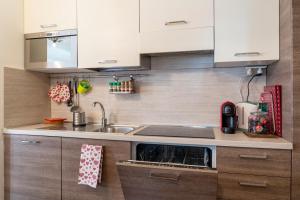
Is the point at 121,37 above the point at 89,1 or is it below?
below

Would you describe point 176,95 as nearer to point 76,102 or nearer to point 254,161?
point 254,161

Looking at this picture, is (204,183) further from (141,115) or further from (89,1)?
(89,1)

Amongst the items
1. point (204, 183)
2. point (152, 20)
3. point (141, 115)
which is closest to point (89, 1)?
point (152, 20)

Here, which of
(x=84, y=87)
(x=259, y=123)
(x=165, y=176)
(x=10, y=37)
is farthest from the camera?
(x=84, y=87)

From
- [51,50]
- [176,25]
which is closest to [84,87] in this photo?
[51,50]

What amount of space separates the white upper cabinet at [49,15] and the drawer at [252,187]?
1.60 m

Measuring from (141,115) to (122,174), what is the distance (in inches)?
33.9

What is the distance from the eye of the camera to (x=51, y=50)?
193cm

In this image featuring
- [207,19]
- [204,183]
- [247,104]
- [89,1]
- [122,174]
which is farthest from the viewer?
[89,1]

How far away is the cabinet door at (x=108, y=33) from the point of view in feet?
5.52

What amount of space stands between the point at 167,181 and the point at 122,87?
1.04 metres

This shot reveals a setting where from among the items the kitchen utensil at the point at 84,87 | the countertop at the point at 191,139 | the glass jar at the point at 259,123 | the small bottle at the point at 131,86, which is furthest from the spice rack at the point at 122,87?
the glass jar at the point at 259,123

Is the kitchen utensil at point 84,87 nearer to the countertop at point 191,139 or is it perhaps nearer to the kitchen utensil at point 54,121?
the kitchen utensil at point 54,121

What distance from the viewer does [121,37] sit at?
1.71 m
